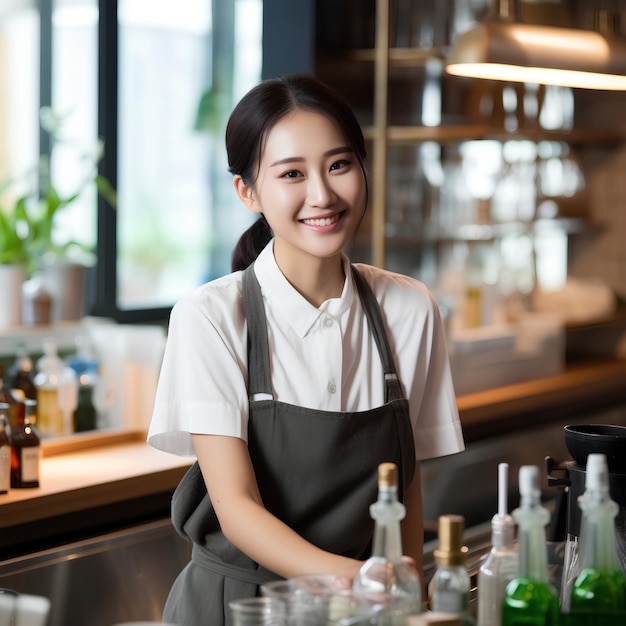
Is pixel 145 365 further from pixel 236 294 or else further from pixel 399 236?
pixel 236 294

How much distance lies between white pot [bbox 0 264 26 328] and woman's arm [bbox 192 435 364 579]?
71.8 inches

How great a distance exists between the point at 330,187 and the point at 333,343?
0.25 meters

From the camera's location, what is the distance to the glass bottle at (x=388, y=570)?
1210 mm

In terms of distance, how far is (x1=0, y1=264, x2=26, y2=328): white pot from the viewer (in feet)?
10.8

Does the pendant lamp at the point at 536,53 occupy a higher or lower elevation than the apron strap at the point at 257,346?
higher

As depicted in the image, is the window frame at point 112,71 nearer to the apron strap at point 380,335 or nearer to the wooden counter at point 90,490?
the wooden counter at point 90,490

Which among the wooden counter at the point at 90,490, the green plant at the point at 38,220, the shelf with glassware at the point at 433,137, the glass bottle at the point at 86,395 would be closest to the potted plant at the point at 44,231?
the green plant at the point at 38,220

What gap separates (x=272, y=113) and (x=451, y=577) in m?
0.79

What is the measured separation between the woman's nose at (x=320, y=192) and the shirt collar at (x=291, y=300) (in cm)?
17

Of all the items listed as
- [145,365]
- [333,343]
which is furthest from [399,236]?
[333,343]

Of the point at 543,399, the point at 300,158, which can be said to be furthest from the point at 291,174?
the point at 543,399

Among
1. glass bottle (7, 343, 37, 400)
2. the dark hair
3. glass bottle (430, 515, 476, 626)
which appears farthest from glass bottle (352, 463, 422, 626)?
glass bottle (7, 343, 37, 400)

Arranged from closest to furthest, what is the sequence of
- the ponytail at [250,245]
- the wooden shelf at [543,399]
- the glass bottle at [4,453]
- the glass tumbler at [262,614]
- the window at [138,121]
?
1. the glass tumbler at [262,614]
2. the ponytail at [250,245]
3. the glass bottle at [4,453]
4. the window at [138,121]
5. the wooden shelf at [543,399]

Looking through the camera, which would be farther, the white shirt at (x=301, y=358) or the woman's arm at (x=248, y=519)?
the white shirt at (x=301, y=358)
